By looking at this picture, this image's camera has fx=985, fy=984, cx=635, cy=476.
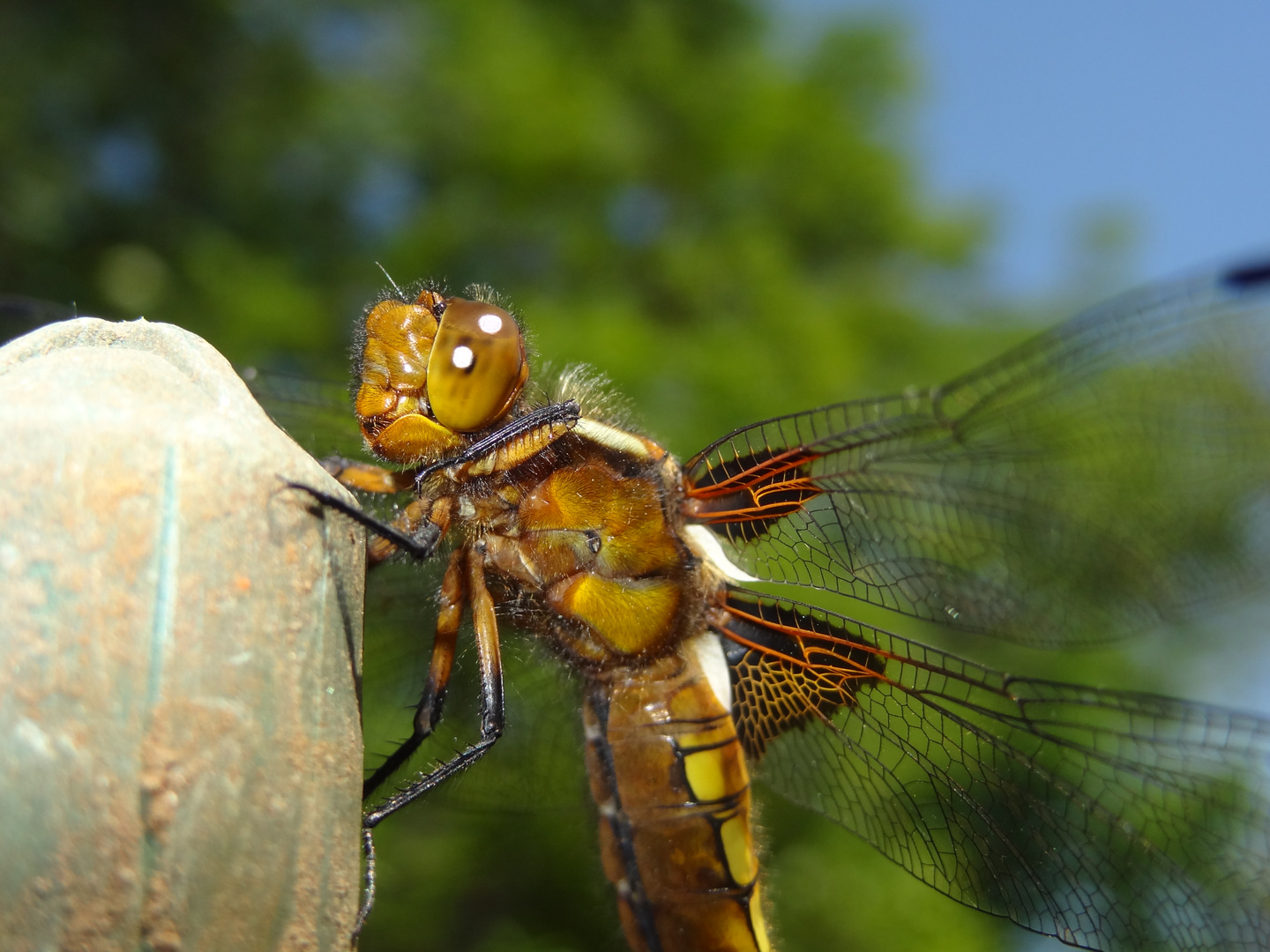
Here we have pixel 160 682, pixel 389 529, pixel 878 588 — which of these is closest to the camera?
pixel 160 682

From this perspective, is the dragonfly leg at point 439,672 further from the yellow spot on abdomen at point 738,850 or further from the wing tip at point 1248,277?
the wing tip at point 1248,277

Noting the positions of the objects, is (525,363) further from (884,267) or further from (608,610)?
(884,267)

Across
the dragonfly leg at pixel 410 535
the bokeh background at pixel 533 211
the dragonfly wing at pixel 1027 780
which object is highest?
the bokeh background at pixel 533 211

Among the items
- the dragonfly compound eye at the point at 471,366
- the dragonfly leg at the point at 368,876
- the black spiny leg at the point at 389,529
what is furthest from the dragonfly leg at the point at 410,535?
the dragonfly leg at the point at 368,876

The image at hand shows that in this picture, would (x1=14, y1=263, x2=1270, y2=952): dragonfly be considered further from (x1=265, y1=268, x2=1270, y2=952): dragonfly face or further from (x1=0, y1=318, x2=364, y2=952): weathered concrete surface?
(x1=0, y1=318, x2=364, y2=952): weathered concrete surface

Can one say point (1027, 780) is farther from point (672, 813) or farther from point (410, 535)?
point (410, 535)

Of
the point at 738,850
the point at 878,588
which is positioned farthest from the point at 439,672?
the point at 878,588

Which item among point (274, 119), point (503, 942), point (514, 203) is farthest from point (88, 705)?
point (274, 119)
